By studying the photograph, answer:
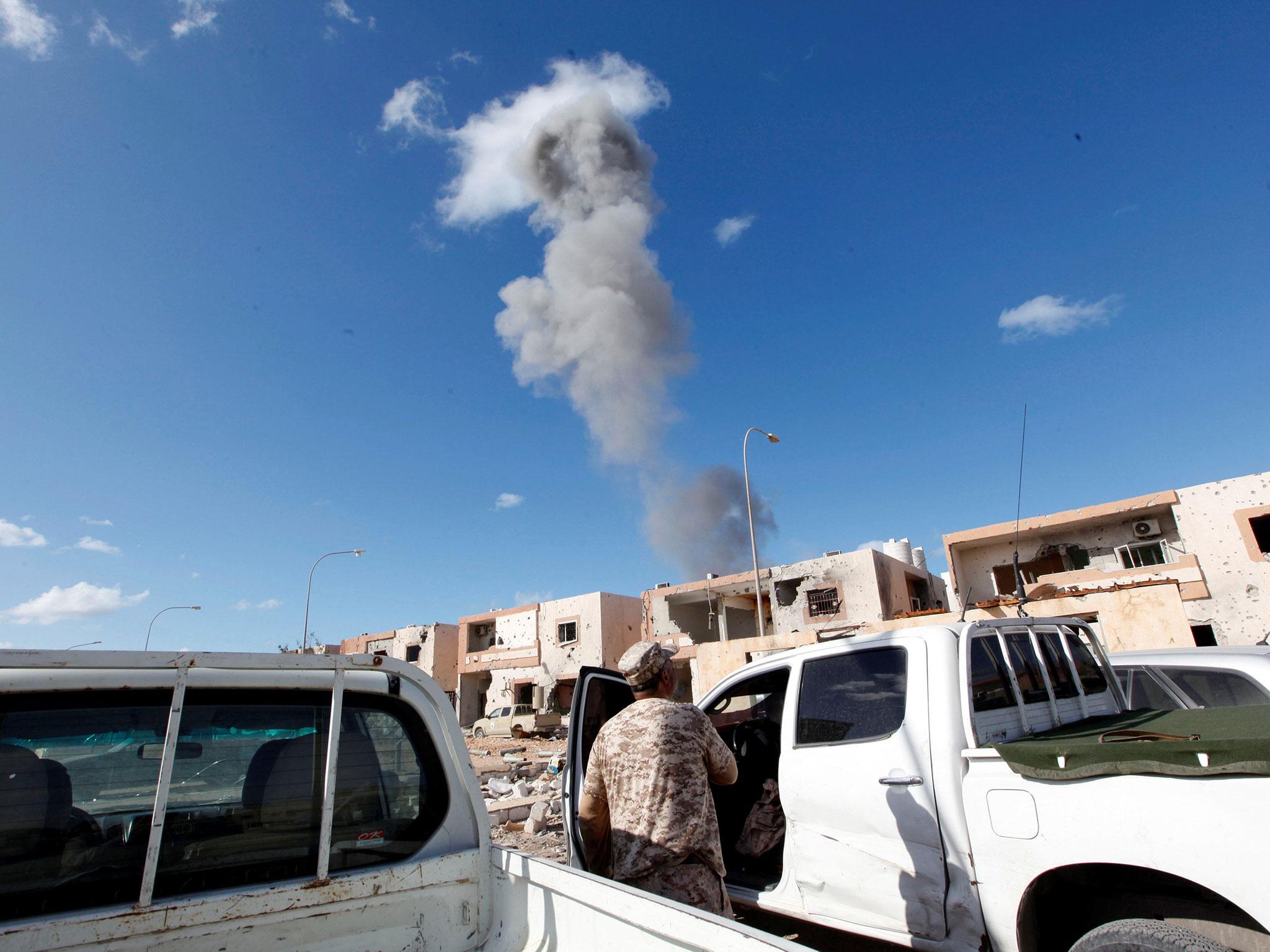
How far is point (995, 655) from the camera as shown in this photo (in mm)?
3166

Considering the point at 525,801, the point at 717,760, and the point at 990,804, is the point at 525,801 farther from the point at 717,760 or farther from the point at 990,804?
the point at 990,804

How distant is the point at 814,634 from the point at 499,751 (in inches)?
452

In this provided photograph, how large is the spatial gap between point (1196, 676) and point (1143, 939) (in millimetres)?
3700

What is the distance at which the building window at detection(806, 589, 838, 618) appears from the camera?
26266 millimetres

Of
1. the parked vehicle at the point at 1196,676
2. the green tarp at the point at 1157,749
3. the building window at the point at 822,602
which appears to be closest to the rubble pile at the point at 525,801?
the green tarp at the point at 1157,749

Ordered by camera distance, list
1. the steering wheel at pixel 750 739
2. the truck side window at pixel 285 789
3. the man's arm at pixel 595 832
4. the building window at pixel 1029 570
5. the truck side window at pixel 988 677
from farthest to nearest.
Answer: the building window at pixel 1029 570, the steering wheel at pixel 750 739, the truck side window at pixel 988 677, the man's arm at pixel 595 832, the truck side window at pixel 285 789

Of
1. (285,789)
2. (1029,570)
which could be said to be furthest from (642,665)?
(1029,570)

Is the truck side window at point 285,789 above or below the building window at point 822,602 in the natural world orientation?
below

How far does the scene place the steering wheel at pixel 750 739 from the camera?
14.5 ft

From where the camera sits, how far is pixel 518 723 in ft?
92.4

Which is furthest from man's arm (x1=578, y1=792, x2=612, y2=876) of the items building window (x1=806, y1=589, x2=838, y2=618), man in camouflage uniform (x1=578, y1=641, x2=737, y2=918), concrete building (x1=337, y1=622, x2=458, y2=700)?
concrete building (x1=337, y1=622, x2=458, y2=700)

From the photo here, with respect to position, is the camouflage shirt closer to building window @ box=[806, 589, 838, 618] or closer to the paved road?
the paved road

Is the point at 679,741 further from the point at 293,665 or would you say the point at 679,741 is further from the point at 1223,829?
the point at 1223,829

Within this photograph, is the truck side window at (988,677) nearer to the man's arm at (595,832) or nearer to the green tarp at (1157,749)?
the green tarp at (1157,749)
